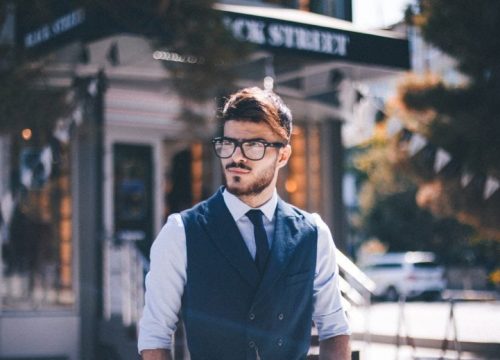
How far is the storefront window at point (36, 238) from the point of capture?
10.1 m

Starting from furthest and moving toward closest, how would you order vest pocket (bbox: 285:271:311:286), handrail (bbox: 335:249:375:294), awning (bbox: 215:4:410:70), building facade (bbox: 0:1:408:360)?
building facade (bbox: 0:1:408:360) → awning (bbox: 215:4:410:70) → handrail (bbox: 335:249:375:294) → vest pocket (bbox: 285:271:311:286)

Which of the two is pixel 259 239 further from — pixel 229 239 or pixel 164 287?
pixel 164 287

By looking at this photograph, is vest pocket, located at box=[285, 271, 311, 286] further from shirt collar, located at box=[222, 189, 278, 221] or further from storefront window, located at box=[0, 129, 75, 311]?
storefront window, located at box=[0, 129, 75, 311]

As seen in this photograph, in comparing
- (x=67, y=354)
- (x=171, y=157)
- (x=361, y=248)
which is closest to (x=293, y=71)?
(x=171, y=157)

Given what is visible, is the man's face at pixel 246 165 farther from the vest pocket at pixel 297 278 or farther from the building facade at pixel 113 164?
the building facade at pixel 113 164

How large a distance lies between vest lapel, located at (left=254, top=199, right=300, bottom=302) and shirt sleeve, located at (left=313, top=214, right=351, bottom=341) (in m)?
0.11

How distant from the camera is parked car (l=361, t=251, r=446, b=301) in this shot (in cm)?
2928

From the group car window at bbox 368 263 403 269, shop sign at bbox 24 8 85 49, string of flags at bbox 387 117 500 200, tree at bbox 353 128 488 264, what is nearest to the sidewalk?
string of flags at bbox 387 117 500 200

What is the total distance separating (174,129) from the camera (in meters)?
11.9

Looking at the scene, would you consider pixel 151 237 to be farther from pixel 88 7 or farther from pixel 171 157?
pixel 88 7

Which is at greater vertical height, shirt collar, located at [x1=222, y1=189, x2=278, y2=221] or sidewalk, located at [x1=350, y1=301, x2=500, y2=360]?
shirt collar, located at [x1=222, y1=189, x2=278, y2=221]

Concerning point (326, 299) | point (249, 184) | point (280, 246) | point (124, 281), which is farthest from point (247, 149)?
point (124, 281)

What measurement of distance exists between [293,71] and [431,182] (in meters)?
3.76

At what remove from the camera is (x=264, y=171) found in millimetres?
2781
